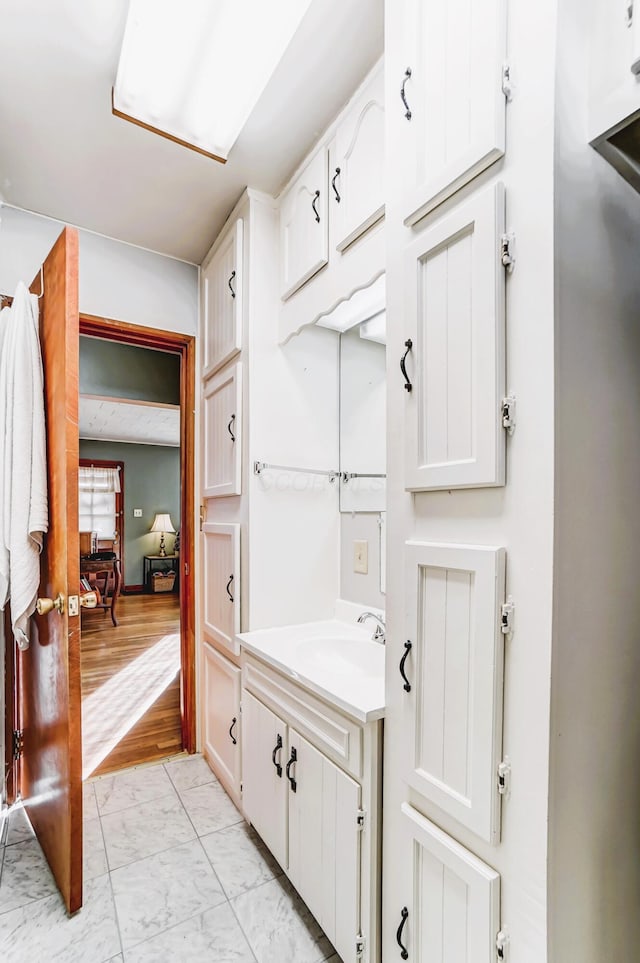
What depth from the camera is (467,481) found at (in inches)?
35.6

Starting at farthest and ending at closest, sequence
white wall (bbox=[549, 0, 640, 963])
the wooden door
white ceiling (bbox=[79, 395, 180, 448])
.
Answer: white ceiling (bbox=[79, 395, 180, 448])
the wooden door
white wall (bbox=[549, 0, 640, 963])

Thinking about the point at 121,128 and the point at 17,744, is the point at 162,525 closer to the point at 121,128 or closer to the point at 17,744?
the point at 17,744

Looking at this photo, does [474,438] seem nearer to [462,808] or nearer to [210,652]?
[462,808]

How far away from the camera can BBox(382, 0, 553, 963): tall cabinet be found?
816 mm

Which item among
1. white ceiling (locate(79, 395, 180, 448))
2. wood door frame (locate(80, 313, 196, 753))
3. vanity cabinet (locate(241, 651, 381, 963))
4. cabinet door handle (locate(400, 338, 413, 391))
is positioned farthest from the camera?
white ceiling (locate(79, 395, 180, 448))

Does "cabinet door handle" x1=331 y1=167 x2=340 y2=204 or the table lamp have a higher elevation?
"cabinet door handle" x1=331 y1=167 x2=340 y2=204

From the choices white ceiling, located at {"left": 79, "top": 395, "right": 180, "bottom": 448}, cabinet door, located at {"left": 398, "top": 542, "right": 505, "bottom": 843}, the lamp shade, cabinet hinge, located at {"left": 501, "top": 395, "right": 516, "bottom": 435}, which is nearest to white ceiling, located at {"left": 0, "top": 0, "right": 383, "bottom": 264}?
cabinet hinge, located at {"left": 501, "top": 395, "right": 516, "bottom": 435}

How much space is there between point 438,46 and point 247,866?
7.92ft

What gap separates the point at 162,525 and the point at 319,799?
669 cm

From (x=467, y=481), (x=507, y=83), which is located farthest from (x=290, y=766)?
(x=507, y=83)

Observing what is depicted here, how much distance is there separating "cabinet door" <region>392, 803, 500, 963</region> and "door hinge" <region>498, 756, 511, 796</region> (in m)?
0.16

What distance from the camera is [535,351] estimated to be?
812 mm

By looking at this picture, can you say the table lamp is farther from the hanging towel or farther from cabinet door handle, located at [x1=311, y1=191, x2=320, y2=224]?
cabinet door handle, located at [x1=311, y1=191, x2=320, y2=224]

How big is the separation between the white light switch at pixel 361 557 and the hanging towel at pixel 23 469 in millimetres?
1135
